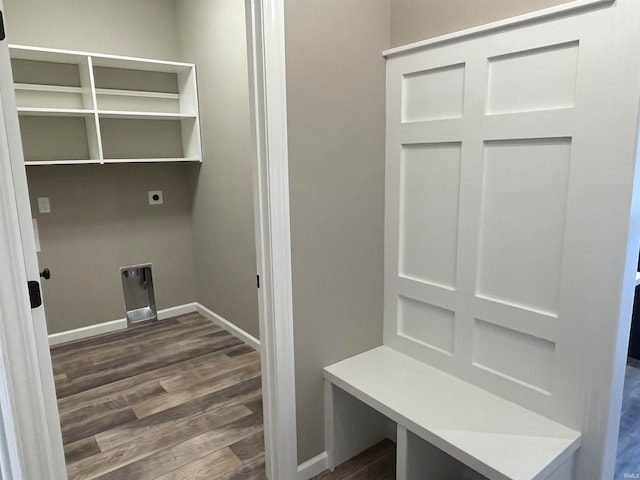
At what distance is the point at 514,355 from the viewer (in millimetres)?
1656

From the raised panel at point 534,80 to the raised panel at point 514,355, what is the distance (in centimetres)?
81

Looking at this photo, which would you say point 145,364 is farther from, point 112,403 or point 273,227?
point 273,227

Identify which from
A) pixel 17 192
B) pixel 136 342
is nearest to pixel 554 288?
pixel 17 192

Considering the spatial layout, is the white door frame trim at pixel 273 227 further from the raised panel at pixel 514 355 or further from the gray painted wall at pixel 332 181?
the raised panel at pixel 514 355

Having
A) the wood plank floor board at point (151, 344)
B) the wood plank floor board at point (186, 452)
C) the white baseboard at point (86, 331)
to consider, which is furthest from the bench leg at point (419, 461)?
the white baseboard at point (86, 331)

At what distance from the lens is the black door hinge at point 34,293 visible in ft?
3.87

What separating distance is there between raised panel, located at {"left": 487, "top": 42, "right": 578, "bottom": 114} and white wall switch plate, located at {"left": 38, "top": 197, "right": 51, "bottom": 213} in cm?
304

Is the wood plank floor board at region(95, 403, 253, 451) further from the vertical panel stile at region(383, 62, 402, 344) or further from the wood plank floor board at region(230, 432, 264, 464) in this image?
the vertical panel stile at region(383, 62, 402, 344)

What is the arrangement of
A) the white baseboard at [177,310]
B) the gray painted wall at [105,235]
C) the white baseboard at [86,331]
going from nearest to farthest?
the gray painted wall at [105,235], the white baseboard at [86,331], the white baseboard at [177,310]

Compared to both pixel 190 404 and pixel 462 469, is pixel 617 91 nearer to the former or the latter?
pixel 462 469

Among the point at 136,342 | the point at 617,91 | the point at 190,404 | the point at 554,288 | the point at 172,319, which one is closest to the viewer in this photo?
the point at 617,91

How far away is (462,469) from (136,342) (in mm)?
2542

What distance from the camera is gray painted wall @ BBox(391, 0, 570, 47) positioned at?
1.49 metres

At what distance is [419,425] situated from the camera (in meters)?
1.58
